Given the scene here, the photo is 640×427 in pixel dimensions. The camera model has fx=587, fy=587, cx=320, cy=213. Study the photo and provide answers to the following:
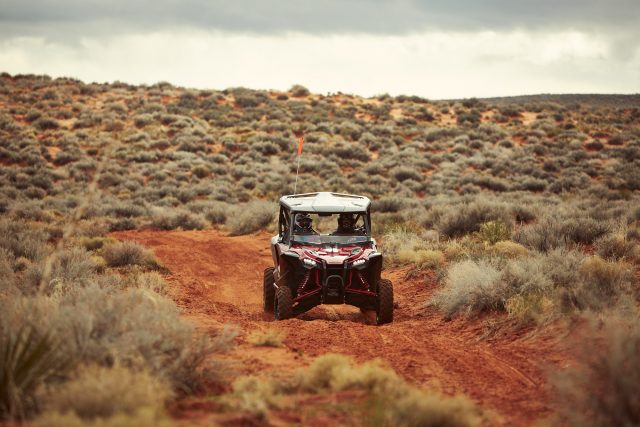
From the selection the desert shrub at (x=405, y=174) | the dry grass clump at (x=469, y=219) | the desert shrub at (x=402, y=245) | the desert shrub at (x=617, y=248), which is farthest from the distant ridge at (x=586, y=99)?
the desert shrub at (x=617, y=248)

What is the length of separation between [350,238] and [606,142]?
39.2 m

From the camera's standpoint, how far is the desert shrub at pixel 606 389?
446 centimetres

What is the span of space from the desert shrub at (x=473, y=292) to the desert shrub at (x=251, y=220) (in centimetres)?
1257

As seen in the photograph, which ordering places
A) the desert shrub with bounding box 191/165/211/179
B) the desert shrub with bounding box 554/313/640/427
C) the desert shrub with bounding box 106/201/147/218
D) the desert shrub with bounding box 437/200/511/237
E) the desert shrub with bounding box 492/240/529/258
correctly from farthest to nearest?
1. the desert shrub with bounding box 191/165/211/179
2. the desert shrub with bounding box 106/201/147/218
3. the desert shrub with bounding box 437/200/511/237
4. the desert shrub with bounding box 492/240/529/258
5. the desert shrub with bounding box 554/313/640/427

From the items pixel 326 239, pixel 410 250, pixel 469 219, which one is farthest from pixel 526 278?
pixel 469 219

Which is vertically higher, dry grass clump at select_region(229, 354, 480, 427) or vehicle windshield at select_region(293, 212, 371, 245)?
vehicle windshield at select_region(293, 212, 371, 245)

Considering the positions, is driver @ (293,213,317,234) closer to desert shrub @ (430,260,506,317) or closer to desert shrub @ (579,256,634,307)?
desert shrub @ (430,260,506,317)

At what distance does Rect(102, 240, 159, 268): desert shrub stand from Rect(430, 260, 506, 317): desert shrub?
306 inches

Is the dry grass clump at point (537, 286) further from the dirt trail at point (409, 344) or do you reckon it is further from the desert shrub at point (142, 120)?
the desert shrub at point (142, 120)

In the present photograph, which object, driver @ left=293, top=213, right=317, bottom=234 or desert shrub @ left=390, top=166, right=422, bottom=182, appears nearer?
driver @ left=293, top=213, right=317, bottom=234

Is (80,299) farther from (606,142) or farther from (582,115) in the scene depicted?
(582,115)

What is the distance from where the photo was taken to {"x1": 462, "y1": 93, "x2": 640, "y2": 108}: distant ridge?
79.7 meters

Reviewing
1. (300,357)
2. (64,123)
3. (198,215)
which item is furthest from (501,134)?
(300,357)

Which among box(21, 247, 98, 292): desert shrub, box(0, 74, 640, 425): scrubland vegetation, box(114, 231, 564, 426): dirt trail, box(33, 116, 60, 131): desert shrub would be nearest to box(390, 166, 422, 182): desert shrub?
box(0, 74, 640, 425): scrubland vegetation
